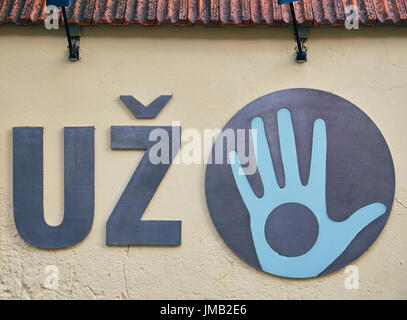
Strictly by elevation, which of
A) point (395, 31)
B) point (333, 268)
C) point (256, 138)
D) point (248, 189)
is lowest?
point (333, 268)

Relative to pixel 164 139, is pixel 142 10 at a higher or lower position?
higher

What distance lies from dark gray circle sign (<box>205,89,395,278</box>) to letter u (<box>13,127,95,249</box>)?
106cm

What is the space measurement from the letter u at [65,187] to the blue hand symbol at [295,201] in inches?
50.1

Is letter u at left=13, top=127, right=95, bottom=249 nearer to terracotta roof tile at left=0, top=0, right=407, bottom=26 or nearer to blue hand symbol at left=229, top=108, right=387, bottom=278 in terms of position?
terracotta roof tile at left=0, top=0, right=407, bottom=26

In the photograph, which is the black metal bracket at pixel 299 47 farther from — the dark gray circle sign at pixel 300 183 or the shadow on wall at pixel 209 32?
the dark gray circle sign at pixel 300 183

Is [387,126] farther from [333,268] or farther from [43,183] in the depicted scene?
[43,183]

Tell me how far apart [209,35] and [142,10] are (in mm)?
632

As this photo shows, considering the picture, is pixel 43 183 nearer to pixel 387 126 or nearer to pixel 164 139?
pixel 164 139

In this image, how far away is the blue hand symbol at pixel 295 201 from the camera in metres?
4.17

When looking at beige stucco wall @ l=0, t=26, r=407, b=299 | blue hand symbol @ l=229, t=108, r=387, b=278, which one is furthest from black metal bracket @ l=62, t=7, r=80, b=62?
blue hand symbol @ l=229, t=108, r=387, b=278

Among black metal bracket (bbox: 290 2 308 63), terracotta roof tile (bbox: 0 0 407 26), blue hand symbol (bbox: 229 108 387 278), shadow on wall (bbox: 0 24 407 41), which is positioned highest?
terracotta roof tile (bbox: 0 0 407 26)

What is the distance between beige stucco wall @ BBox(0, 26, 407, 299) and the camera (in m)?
4.20

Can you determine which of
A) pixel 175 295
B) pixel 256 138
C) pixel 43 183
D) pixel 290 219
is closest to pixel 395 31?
pixel 256 138

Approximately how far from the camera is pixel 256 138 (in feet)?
14.0
